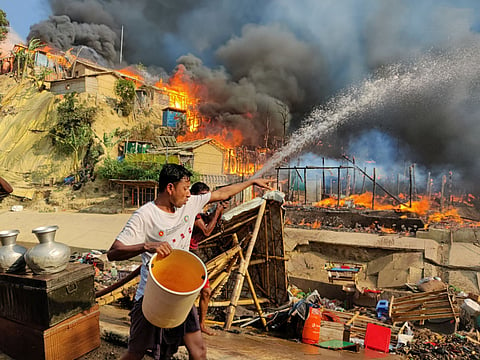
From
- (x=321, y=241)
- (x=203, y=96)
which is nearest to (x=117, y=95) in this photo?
(x=203, y=96)

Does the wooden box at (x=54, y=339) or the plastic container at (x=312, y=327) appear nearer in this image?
the wooden box at (x=54, y=339)

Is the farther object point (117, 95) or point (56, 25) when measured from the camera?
point (56, 25)

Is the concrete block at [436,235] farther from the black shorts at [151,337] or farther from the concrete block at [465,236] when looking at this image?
the black shorts at [151,337]

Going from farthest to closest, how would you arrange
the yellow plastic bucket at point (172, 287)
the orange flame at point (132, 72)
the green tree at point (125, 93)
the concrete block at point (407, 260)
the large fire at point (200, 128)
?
the orange flame at point (132, 72), the large fire at point (200, 128), the green tree at point (125, 93), the concrete block at point (407, 260), the yellow plastic bucket at point (172, 287)

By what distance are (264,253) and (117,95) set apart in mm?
31020

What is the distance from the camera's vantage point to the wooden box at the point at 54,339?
3.19 meters

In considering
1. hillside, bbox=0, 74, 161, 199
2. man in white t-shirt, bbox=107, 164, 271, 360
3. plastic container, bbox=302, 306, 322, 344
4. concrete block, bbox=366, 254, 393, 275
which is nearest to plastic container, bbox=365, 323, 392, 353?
plastic container, bbox=302, 306, 322, 344

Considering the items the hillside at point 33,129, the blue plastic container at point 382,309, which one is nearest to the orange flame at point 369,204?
the blue plastic container at point 382,309

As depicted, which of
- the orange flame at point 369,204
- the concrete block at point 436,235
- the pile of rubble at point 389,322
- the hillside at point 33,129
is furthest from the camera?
the hillside at point 33,129

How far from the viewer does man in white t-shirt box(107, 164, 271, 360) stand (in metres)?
2.38

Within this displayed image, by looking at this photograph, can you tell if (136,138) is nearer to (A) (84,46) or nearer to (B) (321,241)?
(B) (321,241)

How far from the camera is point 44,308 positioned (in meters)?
3.19

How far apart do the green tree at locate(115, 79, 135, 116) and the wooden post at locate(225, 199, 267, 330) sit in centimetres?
2989

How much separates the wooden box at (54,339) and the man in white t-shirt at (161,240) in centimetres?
124
